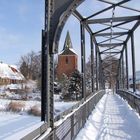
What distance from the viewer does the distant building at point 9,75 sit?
80.4m

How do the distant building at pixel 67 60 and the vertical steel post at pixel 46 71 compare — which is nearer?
the vertical steel post at pixel 46 71

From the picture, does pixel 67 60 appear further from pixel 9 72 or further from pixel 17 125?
pixel 17 125

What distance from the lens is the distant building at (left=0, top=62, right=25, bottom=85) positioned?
8038cm

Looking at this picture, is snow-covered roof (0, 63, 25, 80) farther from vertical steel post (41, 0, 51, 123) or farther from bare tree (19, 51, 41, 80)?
vertical steel post (41, 0, 51, 123)

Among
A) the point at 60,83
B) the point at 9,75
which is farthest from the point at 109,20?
the point at 9,75

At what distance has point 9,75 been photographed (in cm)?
8375

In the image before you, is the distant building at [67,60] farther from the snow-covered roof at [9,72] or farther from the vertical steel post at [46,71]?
the vertical steel post at [46,71]

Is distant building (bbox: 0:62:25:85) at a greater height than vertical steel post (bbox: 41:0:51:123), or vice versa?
distant building (bbox: 0:62:25:85)

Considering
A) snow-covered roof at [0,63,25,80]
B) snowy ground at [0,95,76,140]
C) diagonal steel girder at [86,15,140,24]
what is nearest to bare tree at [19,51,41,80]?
snow-covered roof at [0,63,25,80]

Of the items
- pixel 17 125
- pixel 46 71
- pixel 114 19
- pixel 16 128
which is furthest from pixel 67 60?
pixel 46 71

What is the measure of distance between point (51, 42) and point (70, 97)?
46060mm

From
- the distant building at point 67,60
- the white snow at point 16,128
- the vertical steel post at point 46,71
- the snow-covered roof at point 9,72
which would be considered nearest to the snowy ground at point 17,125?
the white snow at point 16,128

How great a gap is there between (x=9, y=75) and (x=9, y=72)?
6.66ft

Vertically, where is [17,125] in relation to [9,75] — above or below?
below
